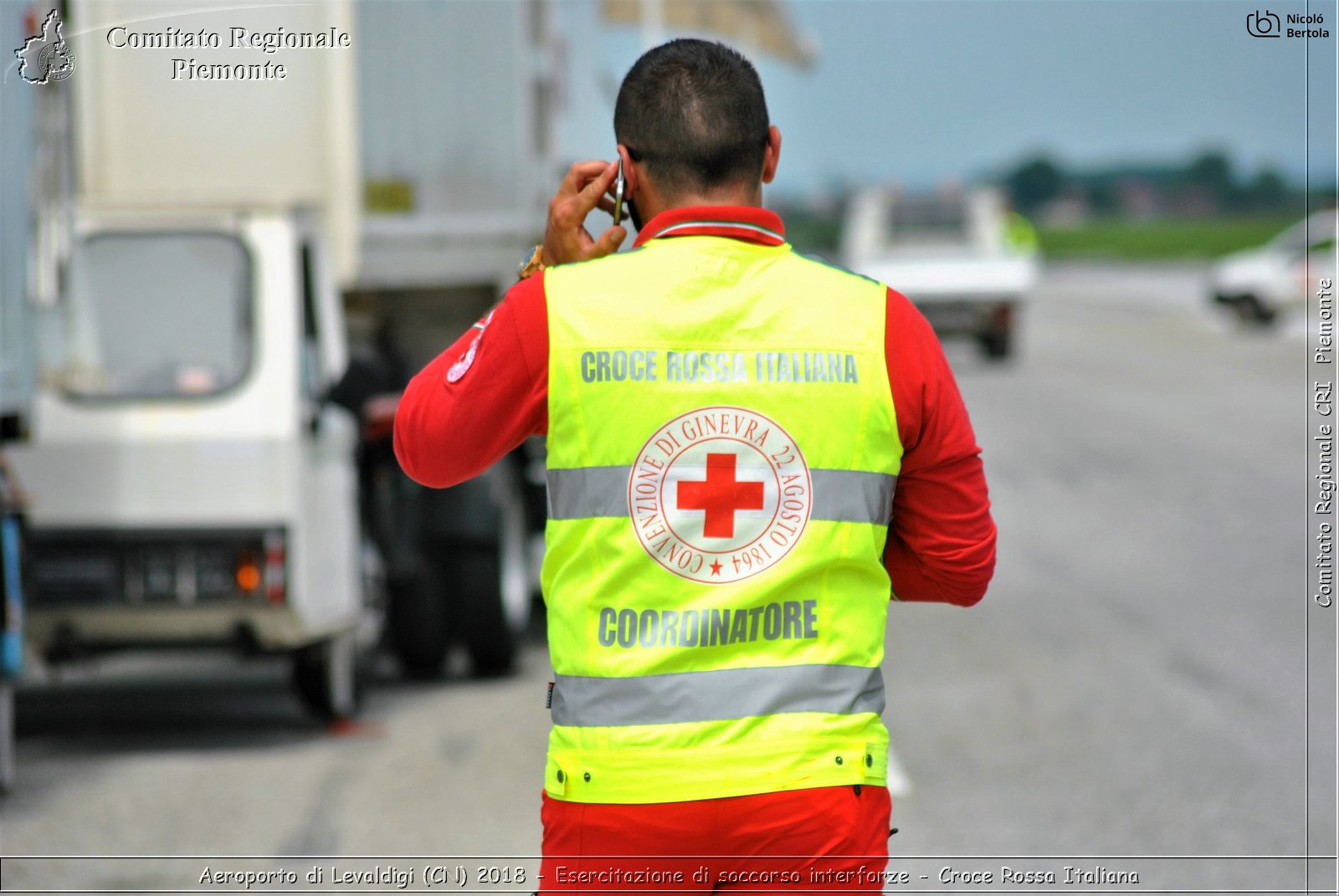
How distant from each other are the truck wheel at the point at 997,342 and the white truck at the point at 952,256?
0.01 metres

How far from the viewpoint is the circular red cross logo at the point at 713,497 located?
2.30 metres

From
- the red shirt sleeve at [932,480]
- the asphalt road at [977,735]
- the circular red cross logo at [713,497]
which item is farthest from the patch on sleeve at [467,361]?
the asphalt road at [977,735]

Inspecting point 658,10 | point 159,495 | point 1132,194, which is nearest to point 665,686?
point 159,495

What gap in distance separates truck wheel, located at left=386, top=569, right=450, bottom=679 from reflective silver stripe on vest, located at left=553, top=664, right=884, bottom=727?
695 cm

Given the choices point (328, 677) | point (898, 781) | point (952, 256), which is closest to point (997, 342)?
point (952, 256)

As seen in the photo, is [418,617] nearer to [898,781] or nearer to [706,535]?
[898,781]

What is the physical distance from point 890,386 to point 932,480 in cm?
17

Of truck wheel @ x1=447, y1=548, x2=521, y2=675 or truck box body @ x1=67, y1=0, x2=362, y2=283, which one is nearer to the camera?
truck box body @ x1=67, y1=0, x2=362, y2=283

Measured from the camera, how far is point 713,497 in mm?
2301

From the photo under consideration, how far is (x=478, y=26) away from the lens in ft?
30.1

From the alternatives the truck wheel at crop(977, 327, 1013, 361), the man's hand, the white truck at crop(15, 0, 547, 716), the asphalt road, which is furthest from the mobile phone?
the truck wheel at crop(977, 327, 1013, 361)

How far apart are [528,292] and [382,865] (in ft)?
12.4

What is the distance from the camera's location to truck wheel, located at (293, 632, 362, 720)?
8.16 m

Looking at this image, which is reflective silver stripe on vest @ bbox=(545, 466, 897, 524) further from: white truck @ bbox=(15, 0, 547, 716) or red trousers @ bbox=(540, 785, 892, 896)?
white truck @ bbox=(15, 0, 547, 716)
